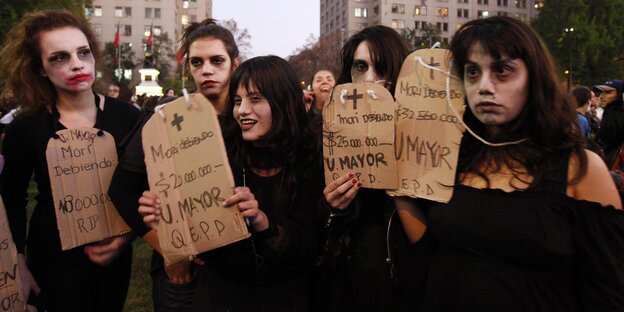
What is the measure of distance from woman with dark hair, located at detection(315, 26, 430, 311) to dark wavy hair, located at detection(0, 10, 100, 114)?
1588 mm

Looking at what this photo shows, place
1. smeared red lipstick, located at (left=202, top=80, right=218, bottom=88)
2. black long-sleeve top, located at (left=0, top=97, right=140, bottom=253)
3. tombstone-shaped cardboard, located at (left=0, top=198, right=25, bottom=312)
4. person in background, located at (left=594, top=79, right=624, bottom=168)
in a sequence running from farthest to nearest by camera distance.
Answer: person in background, located at (left=594, top=79, right=624, bottom=168)
smeared red lipstick, located at (left=202, top=80, right=218, bottom=88)
black long-sleeve top, located at (left=0, top=97, right=140, bottom=253)
tombstone-shaped cardboard, located at (left=0, top=198, right=25, bottom=312)

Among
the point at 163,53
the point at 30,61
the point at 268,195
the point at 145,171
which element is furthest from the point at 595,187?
the point at 163,53

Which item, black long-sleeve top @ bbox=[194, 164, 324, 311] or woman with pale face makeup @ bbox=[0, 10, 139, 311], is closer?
black long-sleeve top @ bbox=[194, 164, 324, 311]

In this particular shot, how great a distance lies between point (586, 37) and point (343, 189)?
160ft

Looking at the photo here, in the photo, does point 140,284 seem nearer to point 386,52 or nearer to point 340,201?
point 340,201

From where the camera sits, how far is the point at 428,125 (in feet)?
6.31

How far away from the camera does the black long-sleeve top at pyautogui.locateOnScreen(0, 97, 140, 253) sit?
2340mm

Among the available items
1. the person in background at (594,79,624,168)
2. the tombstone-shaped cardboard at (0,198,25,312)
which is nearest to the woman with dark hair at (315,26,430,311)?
the tombstone-shaped cardboard at (0,198,25,312)

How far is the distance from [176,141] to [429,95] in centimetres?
104

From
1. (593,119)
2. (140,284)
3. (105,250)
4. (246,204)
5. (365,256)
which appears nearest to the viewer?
(246,204)

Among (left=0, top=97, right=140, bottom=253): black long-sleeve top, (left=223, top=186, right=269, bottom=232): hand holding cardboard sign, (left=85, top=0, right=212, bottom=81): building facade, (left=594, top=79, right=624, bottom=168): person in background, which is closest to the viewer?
(left=223, top=186, right=269, bottom=232): hand holding cardboard sign

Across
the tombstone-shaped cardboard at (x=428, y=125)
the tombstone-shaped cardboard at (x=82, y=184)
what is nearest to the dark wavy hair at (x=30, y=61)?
the tombstone-shaped cardboard at (x=82, y=184)

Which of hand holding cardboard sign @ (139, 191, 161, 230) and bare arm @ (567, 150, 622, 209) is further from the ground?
bare arm @ (567, 150, 622, 209)

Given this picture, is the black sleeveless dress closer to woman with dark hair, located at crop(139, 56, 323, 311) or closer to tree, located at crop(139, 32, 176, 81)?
woman with dark hair, located at crop(139, 56, 323, 311)
